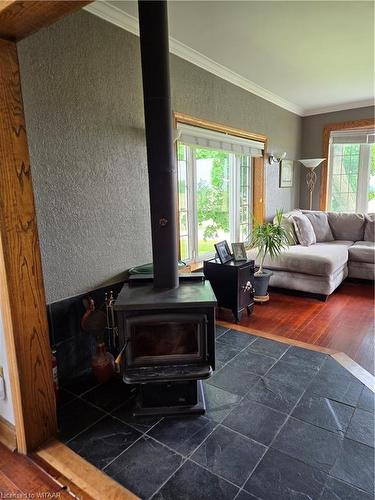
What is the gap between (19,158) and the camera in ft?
4.82

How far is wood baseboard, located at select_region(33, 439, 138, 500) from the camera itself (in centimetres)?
137

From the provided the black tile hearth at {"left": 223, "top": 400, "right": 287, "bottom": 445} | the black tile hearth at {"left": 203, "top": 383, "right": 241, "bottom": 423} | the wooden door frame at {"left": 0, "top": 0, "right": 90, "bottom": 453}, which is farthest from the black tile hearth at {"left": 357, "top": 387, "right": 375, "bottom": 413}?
the wooden door frame at {"left": 0, "top": 0, "right": 90, "bottom": 453}

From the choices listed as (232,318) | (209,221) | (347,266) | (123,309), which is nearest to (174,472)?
(123,309)

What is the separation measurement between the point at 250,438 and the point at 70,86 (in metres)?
2.26

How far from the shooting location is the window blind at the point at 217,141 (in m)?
2.98

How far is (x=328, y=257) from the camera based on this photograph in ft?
12.0

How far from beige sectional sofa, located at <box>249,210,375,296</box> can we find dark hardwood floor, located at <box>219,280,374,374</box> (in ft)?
0.59

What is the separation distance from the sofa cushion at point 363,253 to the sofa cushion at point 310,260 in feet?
0.69

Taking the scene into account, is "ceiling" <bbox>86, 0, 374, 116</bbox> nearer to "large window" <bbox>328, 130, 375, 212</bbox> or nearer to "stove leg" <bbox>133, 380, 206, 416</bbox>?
"large window" <bbox>328, 130, 375, 212</bbox>

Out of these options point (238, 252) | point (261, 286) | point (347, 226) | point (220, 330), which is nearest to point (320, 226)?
point (347, 226)

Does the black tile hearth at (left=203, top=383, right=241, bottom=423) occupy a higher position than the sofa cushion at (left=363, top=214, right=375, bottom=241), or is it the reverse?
the sofa cushion at (left=363, top=214, right=375, bottom=241)

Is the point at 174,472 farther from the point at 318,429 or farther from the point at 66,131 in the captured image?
the point at 66,131

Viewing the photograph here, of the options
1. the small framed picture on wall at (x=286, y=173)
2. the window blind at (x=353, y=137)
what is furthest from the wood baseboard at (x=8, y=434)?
the window blind at (x=353, y=137)

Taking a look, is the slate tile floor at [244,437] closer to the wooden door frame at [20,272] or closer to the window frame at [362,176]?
the wooden door frame at [20,272]
